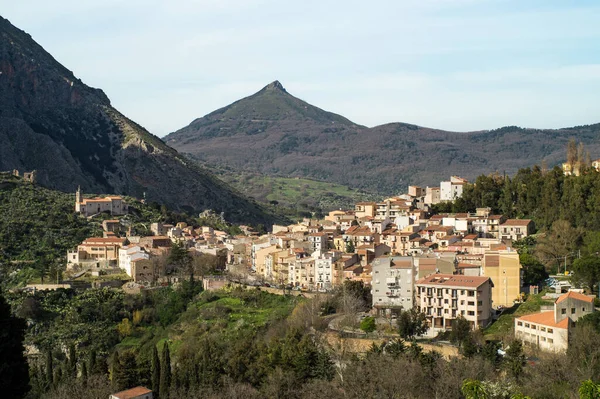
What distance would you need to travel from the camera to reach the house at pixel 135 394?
36.0 m

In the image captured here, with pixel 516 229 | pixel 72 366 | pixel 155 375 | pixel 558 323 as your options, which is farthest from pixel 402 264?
pixel 72 366

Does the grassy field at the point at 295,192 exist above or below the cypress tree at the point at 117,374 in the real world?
above

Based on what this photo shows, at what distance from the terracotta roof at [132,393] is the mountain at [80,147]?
76.6 meters

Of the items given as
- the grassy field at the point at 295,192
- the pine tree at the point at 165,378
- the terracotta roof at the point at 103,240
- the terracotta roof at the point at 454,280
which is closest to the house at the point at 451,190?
the terracotta roof at the point at 103,240

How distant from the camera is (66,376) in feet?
131

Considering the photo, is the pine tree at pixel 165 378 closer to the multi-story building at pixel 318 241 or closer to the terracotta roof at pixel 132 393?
the terracotta roof at pixel 132 393

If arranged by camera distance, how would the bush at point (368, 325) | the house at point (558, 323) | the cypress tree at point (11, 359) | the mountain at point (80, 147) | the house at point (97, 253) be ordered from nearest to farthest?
the cypress tree at point (11, 359) → the house at point (558, 323) → the bush at point (368, 325) → the house at point (97, 253) → the mountain at point (80, 147)

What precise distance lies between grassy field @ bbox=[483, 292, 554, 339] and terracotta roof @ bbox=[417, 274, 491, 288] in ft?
6.04

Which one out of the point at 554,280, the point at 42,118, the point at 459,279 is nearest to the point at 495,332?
the point at 459,279

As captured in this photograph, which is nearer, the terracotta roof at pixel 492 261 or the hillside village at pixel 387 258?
the hillside village at pixel 387 258

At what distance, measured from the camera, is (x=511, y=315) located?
4125 centimetres

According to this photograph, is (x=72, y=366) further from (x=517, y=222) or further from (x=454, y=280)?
(x=517, y=222)

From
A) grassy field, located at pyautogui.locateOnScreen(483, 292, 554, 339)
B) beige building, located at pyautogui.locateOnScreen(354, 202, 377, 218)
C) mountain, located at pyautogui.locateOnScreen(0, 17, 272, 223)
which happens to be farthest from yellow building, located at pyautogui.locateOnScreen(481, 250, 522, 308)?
mountain, located at pyautogui.locateOnScreen(0, 17, 272, 223)

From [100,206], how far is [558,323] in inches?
1993
